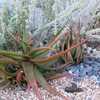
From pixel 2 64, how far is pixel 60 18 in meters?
0.81

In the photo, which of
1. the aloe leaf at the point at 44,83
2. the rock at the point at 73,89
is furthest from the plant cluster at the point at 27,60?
the rock at the point at 73,89

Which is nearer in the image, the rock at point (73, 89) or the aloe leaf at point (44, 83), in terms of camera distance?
the aloe leaf at point (44, 83)

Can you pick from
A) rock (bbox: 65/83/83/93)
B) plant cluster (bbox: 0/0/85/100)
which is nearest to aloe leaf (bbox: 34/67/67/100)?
plant cluster (bbox: 0/0/85/100)

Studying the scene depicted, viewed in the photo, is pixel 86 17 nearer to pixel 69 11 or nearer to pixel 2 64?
pixel 69 11

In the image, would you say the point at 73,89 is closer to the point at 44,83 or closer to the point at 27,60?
the point at 44,83

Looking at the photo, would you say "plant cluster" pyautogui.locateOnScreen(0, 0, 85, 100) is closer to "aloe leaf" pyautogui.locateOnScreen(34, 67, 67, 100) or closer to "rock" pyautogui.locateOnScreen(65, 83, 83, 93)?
"aloe leaf" pyautogui.locateOnScreen(34, 67, 67, 100)

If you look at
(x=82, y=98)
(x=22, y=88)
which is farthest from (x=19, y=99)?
(x=82, y=98)

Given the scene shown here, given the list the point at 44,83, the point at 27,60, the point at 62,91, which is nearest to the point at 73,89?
the point at 62,91

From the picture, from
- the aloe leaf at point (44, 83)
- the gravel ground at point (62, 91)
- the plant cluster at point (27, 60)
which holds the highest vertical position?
the plant cluster at point (27, 60)

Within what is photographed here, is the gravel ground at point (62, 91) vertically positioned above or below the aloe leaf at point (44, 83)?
below

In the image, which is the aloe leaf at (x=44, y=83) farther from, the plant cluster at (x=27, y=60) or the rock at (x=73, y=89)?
the rock at (x=73, y=89)

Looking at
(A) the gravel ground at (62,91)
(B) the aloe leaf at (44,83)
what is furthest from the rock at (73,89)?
(B) the aloe leaf at (44,83)

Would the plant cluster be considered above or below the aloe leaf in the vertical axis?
above

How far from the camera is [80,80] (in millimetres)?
2594
